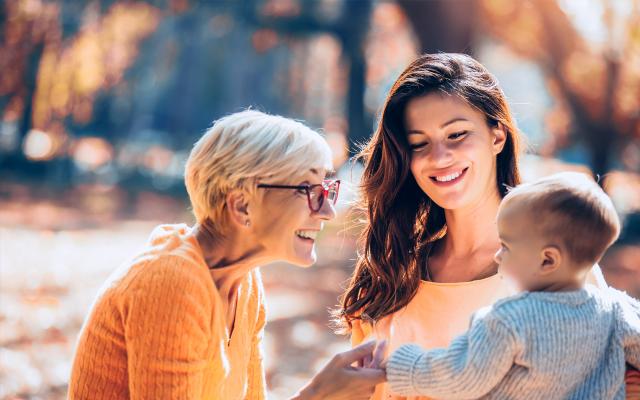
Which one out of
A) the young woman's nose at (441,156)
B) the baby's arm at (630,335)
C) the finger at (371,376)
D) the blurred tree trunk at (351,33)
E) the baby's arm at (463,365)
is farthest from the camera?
the blurred tree trunk at (351,33)

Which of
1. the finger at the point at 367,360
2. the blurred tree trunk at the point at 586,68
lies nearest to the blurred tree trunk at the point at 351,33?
the blurred tree trunk at the point at 586,68

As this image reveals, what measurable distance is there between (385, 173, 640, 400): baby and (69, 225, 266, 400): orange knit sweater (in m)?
0.63

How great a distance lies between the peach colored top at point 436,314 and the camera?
254 centimetres

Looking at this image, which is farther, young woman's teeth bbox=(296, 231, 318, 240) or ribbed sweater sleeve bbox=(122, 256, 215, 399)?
young woman's teeth bbox=(296, 231, 318, 240)

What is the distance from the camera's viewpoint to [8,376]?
5.33 meters

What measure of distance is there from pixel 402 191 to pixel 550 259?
975 mm

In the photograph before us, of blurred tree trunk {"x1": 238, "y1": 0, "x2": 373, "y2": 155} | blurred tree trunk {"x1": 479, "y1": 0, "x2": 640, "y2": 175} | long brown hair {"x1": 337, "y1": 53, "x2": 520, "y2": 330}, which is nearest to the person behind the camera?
long brown hair {"x1": 337, "y1": 53, "x2": 520, "y2": 330}

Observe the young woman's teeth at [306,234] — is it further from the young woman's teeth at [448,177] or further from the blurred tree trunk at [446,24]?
the blurred tree trunk at [446,24]

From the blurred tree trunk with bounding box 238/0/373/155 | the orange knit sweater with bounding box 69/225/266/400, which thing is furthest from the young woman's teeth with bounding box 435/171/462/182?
the blurred tree trunk with bounding box 238/0/373/155

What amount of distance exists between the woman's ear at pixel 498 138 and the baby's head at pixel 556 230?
0.71 m

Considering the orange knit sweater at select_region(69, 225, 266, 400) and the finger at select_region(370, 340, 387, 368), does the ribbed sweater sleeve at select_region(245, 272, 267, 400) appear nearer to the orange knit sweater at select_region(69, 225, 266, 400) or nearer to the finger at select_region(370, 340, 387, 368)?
the orange knit sweater at select_region(69, 225, 266, 400)

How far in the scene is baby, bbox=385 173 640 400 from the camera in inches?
76.4

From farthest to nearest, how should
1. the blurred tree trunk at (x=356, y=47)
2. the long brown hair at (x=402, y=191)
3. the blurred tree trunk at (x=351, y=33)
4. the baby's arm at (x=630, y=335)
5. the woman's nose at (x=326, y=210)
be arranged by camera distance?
the blurred tree trunk at (x=356, y=47)
the blurred tree trunk at (x=351, y=33)
the long brown hair at (x=402, y=191)
the woman's nose at (x=326, y=210)
the baby's arm at (x=630, y=335)

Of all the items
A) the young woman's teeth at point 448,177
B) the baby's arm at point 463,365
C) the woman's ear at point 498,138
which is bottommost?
the baby's arm at point 463,365
